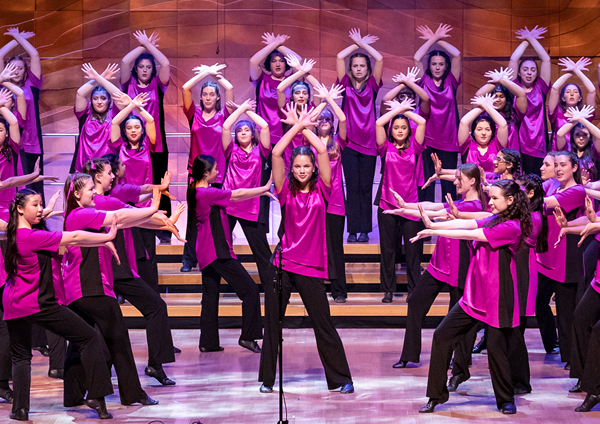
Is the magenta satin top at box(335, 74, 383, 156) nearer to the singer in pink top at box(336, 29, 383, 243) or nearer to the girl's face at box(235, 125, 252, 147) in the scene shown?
the singer in pink top at box(336, 29, 383, 243)

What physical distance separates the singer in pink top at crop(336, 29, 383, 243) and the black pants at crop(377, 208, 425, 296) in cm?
78

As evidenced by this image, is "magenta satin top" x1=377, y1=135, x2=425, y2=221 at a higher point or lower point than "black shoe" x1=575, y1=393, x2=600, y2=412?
higher

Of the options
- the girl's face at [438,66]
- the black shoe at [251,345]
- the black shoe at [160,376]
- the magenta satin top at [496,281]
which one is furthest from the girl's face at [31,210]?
the girl's face at [438,66]

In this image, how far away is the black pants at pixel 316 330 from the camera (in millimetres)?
5238

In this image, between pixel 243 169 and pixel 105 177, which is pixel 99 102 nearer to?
pixel 243 169

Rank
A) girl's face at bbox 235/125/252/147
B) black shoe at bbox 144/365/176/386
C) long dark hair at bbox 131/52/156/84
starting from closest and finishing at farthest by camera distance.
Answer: black shoe at bbox 144/365/176/386, girl's face at bbox 235/125/252/147, long dark hair at bbox 131/52/156/84

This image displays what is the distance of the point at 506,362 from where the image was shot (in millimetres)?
4820

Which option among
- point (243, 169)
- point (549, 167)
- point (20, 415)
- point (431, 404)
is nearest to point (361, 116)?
point (243, 169)

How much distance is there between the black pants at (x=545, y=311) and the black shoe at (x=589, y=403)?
3.72ft

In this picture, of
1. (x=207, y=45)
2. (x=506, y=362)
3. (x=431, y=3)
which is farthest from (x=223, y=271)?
(x=431, y=3)

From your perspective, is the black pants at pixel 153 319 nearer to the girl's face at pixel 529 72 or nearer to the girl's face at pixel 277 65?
the girl's face at pixel 277 65

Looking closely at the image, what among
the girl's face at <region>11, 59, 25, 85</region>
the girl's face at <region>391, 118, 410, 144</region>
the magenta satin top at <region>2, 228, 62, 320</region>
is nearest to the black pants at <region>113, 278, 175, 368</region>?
the magenta satin top at <region>2, 228, 62, 320</region>

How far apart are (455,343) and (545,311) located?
158 cm

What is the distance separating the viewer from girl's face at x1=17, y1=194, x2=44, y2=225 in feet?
15.4
